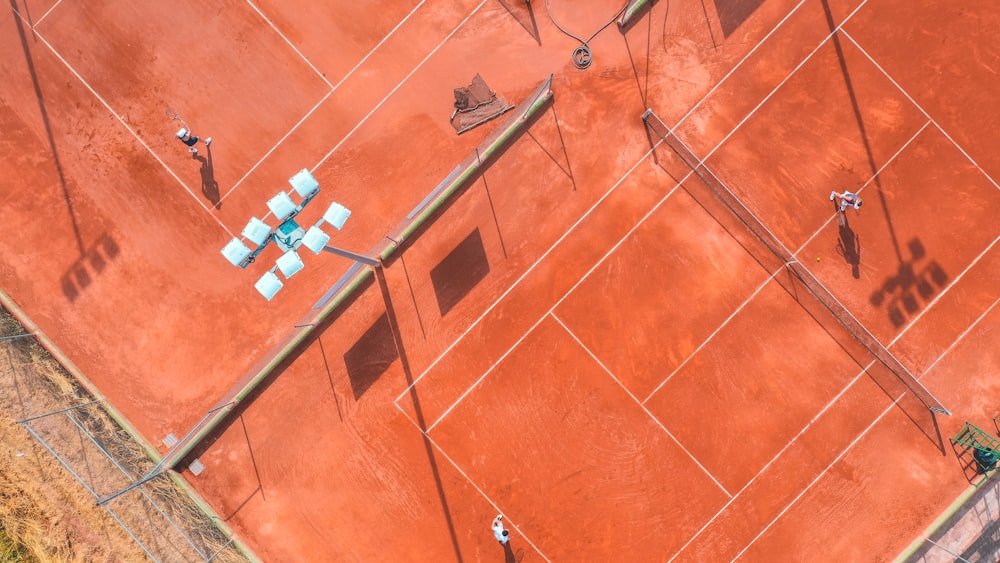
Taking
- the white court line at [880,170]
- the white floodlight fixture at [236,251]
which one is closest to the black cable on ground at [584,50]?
the white court line at [880,170]

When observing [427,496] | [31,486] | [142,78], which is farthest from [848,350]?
[31,486]

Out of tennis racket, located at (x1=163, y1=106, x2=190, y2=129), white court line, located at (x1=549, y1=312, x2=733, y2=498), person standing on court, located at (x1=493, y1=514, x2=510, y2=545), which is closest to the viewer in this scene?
person standing on court, located at (x1=493, y1=514, x2=510, y2=545)

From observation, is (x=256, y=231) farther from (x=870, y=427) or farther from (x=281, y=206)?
(x=870, y=427)

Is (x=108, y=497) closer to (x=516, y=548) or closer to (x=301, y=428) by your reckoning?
(x=301, y=428)

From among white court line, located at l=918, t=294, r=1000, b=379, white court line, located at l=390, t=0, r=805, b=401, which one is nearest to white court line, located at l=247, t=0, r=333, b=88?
white court line, located at l=390, t=0, r=805, b=401

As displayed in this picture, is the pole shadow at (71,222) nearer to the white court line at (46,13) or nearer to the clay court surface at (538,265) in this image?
the clay court surface at (538,265)

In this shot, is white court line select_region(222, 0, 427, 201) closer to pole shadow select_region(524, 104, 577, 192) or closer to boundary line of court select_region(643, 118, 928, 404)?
pole shadow select_region(524, 104, 577, 192)
